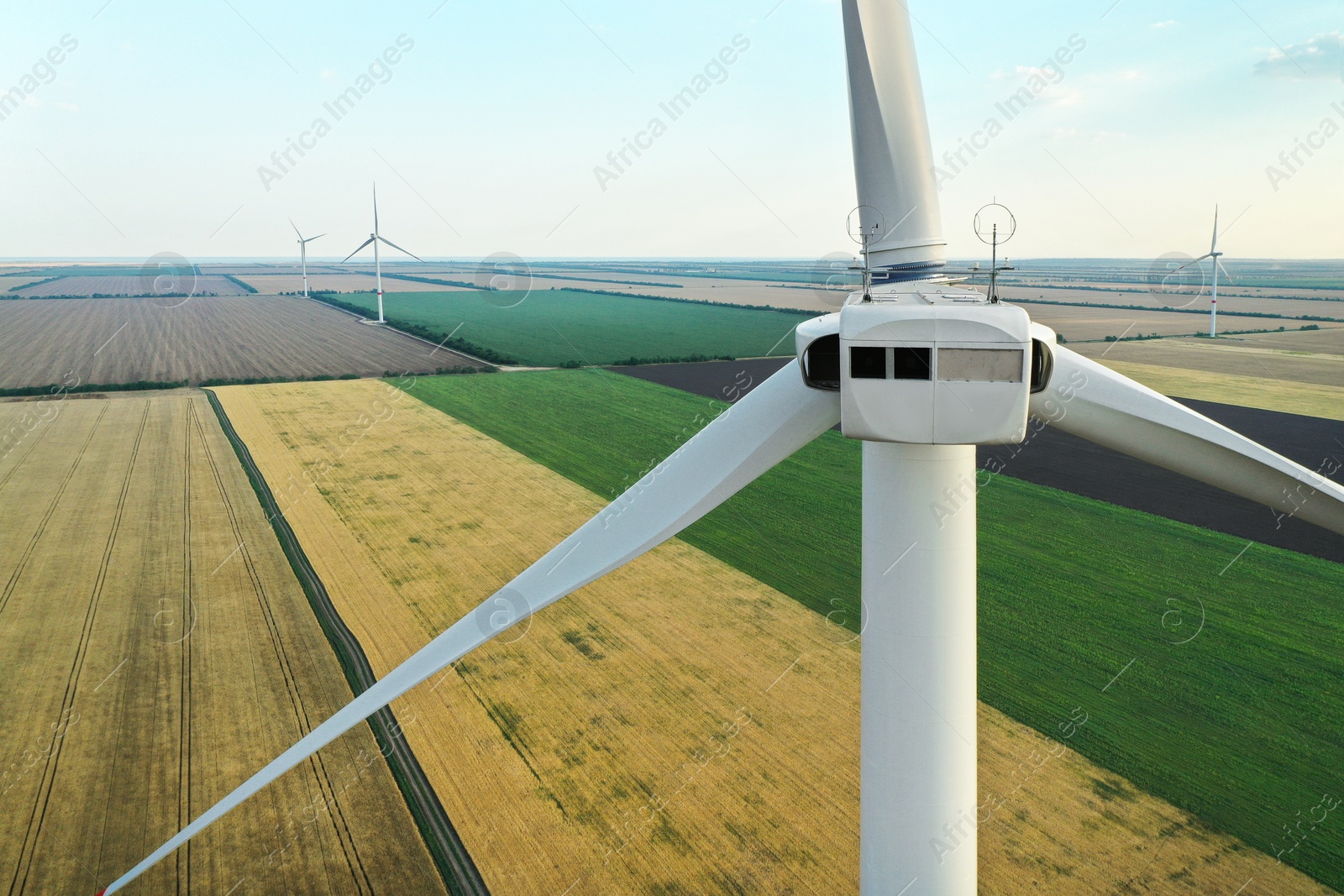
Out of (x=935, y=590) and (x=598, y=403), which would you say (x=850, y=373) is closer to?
(x=935, y=590)

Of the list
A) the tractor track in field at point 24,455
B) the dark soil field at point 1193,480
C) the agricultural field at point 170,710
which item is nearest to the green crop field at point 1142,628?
the dark soil field at point 1193,480

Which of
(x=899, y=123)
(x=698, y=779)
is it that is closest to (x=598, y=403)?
(x=698, y=779)

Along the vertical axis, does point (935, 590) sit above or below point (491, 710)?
above

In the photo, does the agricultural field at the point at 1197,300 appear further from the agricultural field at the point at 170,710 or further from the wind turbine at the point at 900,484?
the wind turbine at the point at 900,484

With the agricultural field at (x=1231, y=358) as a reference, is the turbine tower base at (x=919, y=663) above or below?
above

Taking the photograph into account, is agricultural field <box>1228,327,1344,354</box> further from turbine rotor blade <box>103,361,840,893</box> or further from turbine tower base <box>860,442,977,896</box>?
turbine rotor blade <box>103,361,840,893</box>

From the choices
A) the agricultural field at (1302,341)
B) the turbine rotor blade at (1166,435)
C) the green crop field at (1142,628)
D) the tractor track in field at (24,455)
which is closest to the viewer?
the turbine rotor blade at (1166,435)
